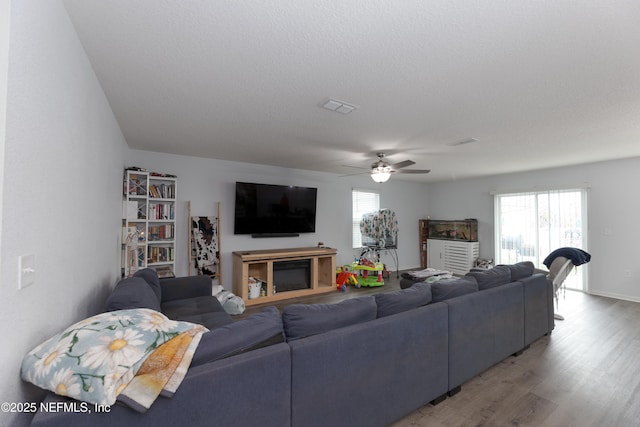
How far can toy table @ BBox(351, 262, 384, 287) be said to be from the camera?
5715 mm

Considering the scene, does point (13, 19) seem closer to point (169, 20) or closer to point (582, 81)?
point (169, 20)

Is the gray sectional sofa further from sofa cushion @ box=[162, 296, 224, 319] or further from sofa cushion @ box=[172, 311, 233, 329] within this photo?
sofa cushion @ box=[162, 296, 224, 319]

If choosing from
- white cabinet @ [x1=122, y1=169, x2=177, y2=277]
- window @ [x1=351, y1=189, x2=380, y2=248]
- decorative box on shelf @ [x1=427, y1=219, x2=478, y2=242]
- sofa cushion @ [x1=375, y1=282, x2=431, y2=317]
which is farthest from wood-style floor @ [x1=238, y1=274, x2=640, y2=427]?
window @ [x1=351, y1=189, x2=380, y2=248]

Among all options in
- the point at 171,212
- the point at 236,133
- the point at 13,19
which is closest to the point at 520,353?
the point at 236,133

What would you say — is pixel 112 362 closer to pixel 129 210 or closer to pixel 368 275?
pixel 129 210

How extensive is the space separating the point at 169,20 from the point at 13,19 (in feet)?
2.37

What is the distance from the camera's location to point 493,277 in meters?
2.73

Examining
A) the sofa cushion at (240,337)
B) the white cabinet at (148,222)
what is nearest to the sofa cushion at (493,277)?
the sofa cushion at (240,337)

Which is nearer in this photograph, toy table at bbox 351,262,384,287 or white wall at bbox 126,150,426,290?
white wall at bbox 126,150,426,290

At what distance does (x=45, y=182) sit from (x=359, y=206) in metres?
5.82

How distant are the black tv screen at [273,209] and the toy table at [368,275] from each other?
1186mm

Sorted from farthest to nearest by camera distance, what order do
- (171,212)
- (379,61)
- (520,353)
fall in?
(171,212)
(520,353)
(379,61)

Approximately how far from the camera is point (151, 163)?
438cm

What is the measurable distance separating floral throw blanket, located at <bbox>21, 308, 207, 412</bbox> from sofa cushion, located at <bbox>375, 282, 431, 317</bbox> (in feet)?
4.08
